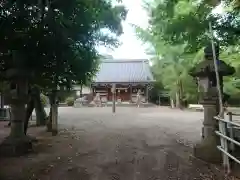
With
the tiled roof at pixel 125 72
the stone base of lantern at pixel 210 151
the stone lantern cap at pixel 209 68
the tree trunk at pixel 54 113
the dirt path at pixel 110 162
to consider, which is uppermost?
the tiled roof at pixel 125 72

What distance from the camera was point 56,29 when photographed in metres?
7.12

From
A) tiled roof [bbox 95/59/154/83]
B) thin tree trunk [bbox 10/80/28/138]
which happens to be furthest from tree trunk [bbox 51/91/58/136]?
tiled roof [bbox 95/59/154/83]

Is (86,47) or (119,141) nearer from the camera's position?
(119,141)

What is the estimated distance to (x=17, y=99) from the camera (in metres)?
7.08

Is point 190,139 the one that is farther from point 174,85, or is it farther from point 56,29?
point 174,85

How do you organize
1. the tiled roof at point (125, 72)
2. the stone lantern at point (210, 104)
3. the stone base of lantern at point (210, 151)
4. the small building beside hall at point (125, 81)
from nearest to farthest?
the stone base of lantern at point (210, 151), the stone lantern at point (210, 104), the small building beside hall at point (125, 81), the tiled roof at point (125, 72)

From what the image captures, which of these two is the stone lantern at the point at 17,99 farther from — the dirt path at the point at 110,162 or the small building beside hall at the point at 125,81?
the small building beside hall at the point at 125,81

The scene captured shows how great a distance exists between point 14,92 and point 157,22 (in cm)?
473

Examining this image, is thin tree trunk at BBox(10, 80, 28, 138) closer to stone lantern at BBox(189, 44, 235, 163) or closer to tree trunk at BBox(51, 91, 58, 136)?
tree trunk at BBox(51, 91, 58, 136)

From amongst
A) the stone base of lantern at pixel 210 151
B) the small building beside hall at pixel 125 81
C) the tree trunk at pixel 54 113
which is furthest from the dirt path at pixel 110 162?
the small building beside hall at pixel 125 81

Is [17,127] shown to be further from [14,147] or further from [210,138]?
[210,138]

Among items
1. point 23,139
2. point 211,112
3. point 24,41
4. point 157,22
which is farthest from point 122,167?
point 157,22

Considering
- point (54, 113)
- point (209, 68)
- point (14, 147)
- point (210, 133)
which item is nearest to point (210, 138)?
point (210, 133)

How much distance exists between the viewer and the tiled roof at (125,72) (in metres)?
34.4
